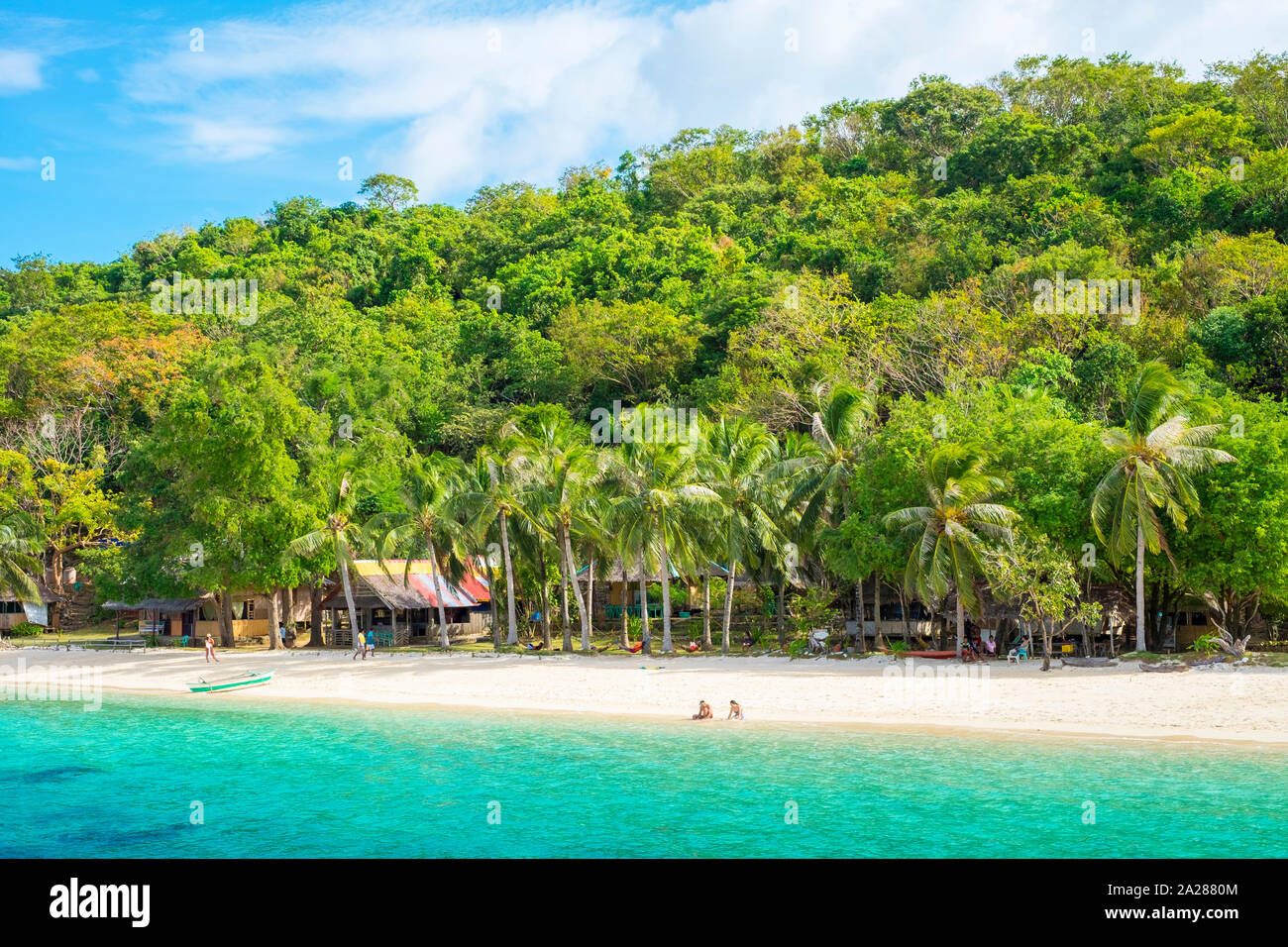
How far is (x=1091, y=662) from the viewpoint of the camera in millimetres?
25484

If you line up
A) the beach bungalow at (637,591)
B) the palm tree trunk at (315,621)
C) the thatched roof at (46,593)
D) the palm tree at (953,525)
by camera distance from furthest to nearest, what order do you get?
the thatched roof at (46,593)
the palm tree trunk at (315,621)
the beach bungalow at (637,591)
the palm tree at (953,525)

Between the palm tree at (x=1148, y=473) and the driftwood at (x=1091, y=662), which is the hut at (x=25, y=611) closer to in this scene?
the driftwood at (x=1091, y=662)

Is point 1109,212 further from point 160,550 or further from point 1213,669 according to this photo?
point 160,550

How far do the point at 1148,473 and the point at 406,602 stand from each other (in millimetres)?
23959

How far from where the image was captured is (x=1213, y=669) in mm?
24172

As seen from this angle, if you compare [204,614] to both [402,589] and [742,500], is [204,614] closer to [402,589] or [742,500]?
[402,589]

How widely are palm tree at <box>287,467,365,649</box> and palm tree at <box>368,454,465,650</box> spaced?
1213mm

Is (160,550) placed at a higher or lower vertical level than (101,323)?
lower

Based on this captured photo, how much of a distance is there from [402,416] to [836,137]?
1555 inches

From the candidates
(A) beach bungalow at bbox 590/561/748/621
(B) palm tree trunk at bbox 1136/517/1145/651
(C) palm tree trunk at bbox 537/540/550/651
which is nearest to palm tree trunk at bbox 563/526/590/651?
(C) palm tree trunk at bbox 537/540/550/651

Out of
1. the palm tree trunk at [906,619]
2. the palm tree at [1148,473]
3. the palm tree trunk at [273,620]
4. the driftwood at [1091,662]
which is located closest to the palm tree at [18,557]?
the palm tree trunk at [273,620]

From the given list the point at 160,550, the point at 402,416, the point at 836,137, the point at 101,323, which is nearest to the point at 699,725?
the point at 160,550

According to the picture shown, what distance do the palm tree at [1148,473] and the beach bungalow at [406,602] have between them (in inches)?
810

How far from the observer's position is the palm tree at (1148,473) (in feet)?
81.7
